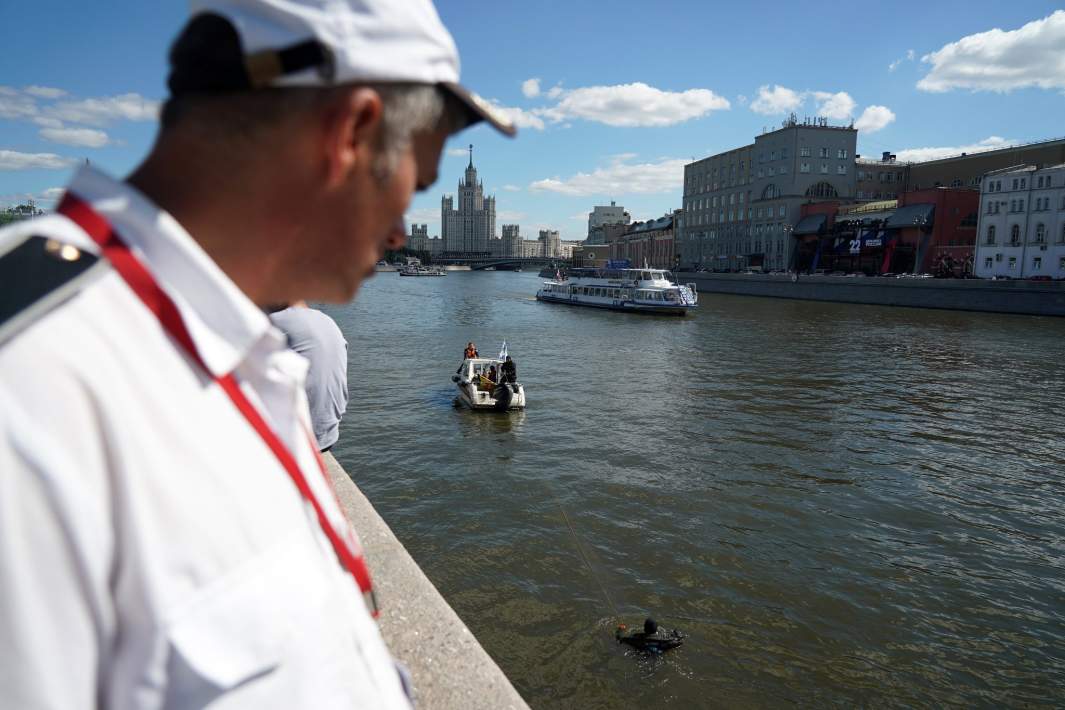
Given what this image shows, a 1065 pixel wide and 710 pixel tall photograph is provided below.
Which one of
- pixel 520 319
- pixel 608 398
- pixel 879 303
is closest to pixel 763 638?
pixel 608 398

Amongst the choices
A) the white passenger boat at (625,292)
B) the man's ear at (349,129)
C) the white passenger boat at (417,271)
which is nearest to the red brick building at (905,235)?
the white passenger boat at (625,292)

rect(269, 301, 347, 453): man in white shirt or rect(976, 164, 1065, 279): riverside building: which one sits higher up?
rect(976, 164, 1065, 279): riverside building

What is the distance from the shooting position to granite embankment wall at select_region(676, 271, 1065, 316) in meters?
45.9

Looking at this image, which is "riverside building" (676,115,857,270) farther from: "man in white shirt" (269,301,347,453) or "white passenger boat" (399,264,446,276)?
"man in white shirt" (269,301,347,453)

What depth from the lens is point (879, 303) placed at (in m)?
57.5

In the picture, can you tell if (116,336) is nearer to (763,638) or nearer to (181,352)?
(181,352)

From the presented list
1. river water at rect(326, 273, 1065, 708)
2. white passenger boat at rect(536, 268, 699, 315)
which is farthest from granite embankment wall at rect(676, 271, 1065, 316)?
river water at rect(326, 273, 1065, 708)

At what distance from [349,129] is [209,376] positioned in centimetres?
42

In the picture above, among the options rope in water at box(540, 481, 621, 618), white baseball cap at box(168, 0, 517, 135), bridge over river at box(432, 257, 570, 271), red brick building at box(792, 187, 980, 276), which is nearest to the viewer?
white baseball cap at box(168, 0, 517, 135)

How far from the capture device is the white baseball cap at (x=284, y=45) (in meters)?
0.94

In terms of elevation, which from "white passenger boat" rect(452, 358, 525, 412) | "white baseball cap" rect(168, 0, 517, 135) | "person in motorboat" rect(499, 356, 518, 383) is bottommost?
"white passenger boat" rect(452, 358, 525, 412)

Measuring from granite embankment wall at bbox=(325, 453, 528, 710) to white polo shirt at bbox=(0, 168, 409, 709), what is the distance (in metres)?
2.43

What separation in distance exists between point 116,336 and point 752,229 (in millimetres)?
96505

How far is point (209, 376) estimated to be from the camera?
868 millimetres
